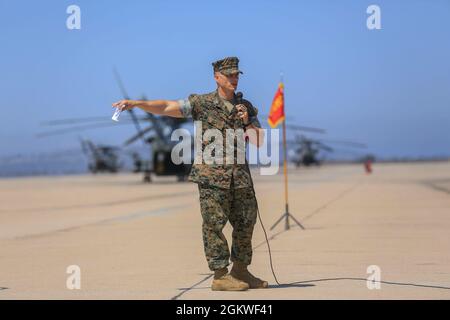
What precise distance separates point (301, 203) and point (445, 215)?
7.30m

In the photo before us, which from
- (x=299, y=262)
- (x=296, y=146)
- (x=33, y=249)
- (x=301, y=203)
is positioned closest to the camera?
(x=299, y=262)

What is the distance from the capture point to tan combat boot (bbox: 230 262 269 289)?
761cm

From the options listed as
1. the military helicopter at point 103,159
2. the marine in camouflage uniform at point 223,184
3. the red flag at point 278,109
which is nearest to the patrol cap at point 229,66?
the marine in camouflage uniform at point 223,184

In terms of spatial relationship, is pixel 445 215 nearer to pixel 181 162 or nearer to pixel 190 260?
pixel 190 260

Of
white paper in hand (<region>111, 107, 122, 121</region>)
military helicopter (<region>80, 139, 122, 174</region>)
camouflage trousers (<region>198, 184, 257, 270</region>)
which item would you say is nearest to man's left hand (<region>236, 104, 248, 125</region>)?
camouflage trousers (<region>198, 184, 257, 270</region>)

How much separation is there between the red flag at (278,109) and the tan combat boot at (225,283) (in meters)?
9.03

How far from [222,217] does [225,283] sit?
0.63m

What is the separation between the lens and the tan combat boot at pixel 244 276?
25.0ft

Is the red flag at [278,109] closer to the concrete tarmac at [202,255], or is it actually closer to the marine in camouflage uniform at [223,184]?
the concrete tarmac at [202,255]

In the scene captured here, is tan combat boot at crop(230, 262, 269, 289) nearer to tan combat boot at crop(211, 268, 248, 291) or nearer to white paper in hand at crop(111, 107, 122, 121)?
tan combat boot at crop(211, 268, 248, 291)

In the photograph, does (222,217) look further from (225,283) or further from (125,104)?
(125,104)

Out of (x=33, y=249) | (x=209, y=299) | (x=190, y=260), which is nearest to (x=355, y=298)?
(x=209, y=299)
